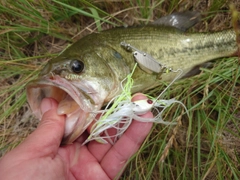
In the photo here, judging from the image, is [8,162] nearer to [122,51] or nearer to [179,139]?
[122,51]

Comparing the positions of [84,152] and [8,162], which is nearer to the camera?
[8,162]

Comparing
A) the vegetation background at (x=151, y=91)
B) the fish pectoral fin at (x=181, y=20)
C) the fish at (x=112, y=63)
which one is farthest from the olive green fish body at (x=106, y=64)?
the vegetation background at (x=151, y=91)

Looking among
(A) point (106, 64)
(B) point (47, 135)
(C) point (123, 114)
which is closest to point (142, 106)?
(C) point (123, 114)

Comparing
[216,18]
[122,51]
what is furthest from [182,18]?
[122,51]

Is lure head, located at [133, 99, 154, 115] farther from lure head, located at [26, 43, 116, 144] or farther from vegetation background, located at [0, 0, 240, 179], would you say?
vegetation background, located at [0, 0, 240, 179]

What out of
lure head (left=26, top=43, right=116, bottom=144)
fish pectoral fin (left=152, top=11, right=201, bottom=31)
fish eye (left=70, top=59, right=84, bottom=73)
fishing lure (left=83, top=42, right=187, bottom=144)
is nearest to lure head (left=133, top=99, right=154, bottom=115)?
fishing lure (left=83, top=42, right=187, bottom=144)

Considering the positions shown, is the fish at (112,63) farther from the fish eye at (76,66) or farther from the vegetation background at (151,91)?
the vegetation background at (151,91)
